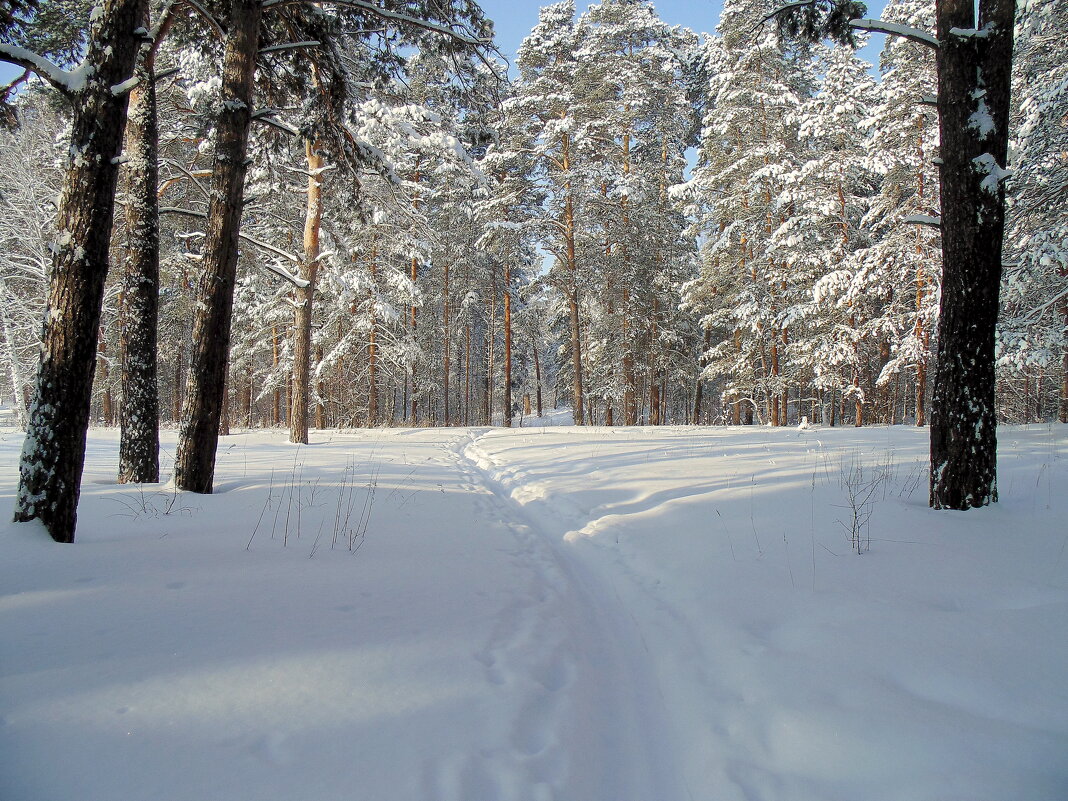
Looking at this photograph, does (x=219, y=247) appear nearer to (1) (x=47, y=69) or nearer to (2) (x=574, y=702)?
(1) (x=47, y=69)

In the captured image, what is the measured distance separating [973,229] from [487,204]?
50.3ft

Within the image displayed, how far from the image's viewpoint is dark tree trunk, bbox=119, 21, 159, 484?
604 centimetres

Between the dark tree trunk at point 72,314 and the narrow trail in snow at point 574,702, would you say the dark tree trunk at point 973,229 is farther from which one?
the dark tree trunk at point 72,314

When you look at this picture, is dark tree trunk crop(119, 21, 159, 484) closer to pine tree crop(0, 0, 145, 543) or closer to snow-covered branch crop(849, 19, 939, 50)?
pine tree crop(0, 0, 145, 543)

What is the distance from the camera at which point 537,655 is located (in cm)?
270

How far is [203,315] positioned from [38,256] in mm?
15456

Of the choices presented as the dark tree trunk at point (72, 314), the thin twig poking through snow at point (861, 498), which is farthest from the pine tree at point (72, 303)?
the thin twig poking through snow at point (861, 498)

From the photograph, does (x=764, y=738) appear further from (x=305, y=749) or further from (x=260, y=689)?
(x=260, y=689)

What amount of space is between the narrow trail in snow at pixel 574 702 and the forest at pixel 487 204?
11.3ft

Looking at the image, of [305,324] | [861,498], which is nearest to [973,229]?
[861,498]

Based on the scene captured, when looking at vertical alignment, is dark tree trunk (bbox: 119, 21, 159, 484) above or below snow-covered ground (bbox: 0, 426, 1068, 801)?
above

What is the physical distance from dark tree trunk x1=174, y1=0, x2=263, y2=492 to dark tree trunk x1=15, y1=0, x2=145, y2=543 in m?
1.99

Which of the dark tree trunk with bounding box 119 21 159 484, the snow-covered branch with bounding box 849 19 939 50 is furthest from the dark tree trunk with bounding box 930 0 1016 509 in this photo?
the dark tree trunk with bounding box 119 21 159 484

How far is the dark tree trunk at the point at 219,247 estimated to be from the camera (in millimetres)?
5516
